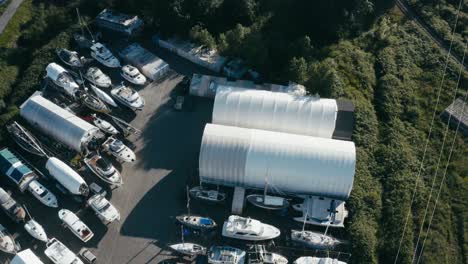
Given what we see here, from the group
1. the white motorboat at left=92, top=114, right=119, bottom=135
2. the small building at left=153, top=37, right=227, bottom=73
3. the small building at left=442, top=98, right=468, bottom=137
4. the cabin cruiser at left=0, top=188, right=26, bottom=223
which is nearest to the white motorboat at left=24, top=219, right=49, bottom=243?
the cabin cruiser at left=0, top=188, right=26, bottom=223

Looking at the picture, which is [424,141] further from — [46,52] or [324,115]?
[46,52]

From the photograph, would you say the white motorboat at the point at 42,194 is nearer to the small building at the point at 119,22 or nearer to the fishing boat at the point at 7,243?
the fishing boat at the point at 7,243

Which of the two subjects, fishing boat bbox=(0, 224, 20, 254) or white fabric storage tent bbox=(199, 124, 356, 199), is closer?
fishing boat bbox=(0, 224, 20, 254)

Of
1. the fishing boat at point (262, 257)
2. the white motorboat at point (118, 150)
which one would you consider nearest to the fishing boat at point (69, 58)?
the white motorboat at point (118, 150)

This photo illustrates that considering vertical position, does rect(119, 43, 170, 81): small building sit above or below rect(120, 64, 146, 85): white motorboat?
above

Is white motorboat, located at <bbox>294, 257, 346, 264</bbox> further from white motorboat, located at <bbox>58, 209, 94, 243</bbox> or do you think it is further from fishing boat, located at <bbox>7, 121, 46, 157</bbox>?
fishing boat, located at <bbox>7, 121, 46, 157</bbox>

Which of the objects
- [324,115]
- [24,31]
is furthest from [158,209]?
[24,31]
